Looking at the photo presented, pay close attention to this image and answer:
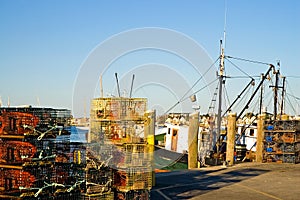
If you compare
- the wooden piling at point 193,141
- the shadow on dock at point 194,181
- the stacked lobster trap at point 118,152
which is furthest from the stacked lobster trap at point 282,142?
the stacked lobster trap at point 118,152

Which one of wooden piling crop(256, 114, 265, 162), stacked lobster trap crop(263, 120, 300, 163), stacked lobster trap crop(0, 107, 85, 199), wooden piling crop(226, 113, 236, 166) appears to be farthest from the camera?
wooden piling crop(256, 114, 265, 162)

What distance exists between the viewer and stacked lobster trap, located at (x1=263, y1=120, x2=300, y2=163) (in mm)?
24109

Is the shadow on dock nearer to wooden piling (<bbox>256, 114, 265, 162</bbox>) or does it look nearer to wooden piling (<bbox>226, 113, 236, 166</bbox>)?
wooden piling (<bbox>226, 113, 236, 166</bbox>)

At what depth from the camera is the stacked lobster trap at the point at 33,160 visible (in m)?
9.87

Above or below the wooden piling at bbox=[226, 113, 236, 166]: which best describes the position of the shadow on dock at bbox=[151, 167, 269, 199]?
below

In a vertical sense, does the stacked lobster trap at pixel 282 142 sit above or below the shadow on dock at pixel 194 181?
above

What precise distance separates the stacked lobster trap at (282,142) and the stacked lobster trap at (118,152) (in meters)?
12.6

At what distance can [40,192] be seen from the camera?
Result: 9820 mm

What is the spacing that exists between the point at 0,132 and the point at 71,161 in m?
2.08

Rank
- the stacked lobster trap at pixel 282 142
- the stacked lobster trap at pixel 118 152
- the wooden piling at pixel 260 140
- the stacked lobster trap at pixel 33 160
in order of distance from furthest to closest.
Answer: the wooden piling at pixel 260 140 → the stacked lobster trap at pixel 282 142 → the stacked lobster trap at pixel 118 152 → the stacked lobster trap at pixel 33 160

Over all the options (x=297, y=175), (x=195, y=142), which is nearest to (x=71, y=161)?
(x=195, y=142)

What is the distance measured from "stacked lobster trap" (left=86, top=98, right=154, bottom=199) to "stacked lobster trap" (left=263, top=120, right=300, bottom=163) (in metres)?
12.6

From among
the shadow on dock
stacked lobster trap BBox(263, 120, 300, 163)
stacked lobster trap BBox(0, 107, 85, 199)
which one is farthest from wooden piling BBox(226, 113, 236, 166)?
stacked lobster trap BBox(0, 107, 85, 199)

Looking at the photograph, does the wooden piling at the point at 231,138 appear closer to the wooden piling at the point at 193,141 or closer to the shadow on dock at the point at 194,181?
the shadow on dock at the point at 194,181
